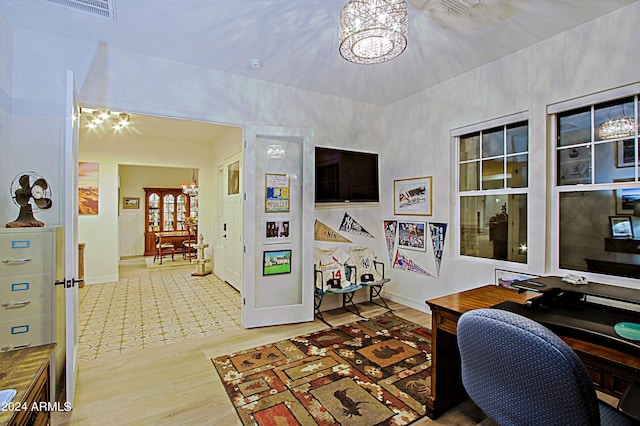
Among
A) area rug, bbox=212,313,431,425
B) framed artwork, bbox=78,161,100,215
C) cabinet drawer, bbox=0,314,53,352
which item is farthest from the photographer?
framed artwork, bbox=78,161,100,215

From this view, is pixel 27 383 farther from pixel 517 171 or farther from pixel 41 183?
pixel 517 171

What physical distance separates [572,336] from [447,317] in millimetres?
643

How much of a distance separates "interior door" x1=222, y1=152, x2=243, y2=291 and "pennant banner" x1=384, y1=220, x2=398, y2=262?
2.41 m

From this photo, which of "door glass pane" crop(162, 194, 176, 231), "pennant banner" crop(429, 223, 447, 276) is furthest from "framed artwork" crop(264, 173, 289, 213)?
"door glass pane" crop(162, 194, 176, 231)

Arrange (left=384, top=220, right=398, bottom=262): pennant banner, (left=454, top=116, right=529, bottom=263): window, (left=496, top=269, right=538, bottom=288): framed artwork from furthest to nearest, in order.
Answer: (left=384, top=220, right=398, bottom=262): pennant banner < (left=454, top=116, right=529, bottom=263): window < (left=496, top=269, right=538, bottom=288): framed artwork

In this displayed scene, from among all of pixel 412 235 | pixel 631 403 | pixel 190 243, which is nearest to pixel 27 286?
pixel 631 403

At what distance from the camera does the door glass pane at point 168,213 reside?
33.1ft

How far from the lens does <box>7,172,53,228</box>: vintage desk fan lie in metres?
2.28

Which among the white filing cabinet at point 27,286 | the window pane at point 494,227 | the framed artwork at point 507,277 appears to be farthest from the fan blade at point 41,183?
the framed artwork at point 507,277

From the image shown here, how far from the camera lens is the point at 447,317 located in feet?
6.64

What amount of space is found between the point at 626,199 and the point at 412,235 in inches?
84.5

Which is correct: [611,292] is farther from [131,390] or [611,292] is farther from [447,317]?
[131,390]

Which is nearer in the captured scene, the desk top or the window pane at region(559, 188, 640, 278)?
the desk top

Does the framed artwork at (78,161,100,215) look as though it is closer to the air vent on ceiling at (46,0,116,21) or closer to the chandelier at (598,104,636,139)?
the air vent on ceiling at (46,0,116,21)
